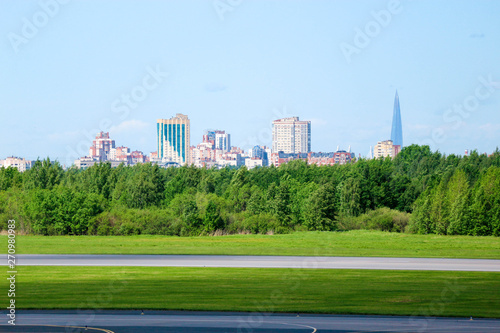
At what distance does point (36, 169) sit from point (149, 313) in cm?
7772

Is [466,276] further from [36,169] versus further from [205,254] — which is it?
[36,169]

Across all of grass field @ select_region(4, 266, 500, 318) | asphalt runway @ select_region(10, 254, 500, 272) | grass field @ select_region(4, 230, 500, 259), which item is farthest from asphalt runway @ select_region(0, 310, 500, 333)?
grass field @ select_region(4, 230, 500, 259)

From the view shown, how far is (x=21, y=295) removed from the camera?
87.0 feet

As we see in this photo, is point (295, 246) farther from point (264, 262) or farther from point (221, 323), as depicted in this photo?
point (221, 323)

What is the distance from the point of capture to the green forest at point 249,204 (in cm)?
6638

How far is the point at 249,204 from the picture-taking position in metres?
77.6

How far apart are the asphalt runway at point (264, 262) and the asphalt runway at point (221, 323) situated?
14.3 metres

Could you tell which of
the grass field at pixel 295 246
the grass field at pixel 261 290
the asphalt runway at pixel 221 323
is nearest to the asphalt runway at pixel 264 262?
the grass field at pixel 261 290

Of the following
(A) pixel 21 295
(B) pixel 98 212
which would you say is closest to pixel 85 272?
(A) pixel 21 295

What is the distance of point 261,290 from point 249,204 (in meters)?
49.7

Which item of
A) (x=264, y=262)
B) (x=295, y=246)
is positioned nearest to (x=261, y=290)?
(x=264, y=262)

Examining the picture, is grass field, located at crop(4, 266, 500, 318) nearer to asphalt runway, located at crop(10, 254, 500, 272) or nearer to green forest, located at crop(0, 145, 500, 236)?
asphalt runway, located at crop(10, 254, 500, 272)

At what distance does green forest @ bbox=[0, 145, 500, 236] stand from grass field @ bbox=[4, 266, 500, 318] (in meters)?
32.8

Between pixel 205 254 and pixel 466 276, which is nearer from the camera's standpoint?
pixel 466 276
